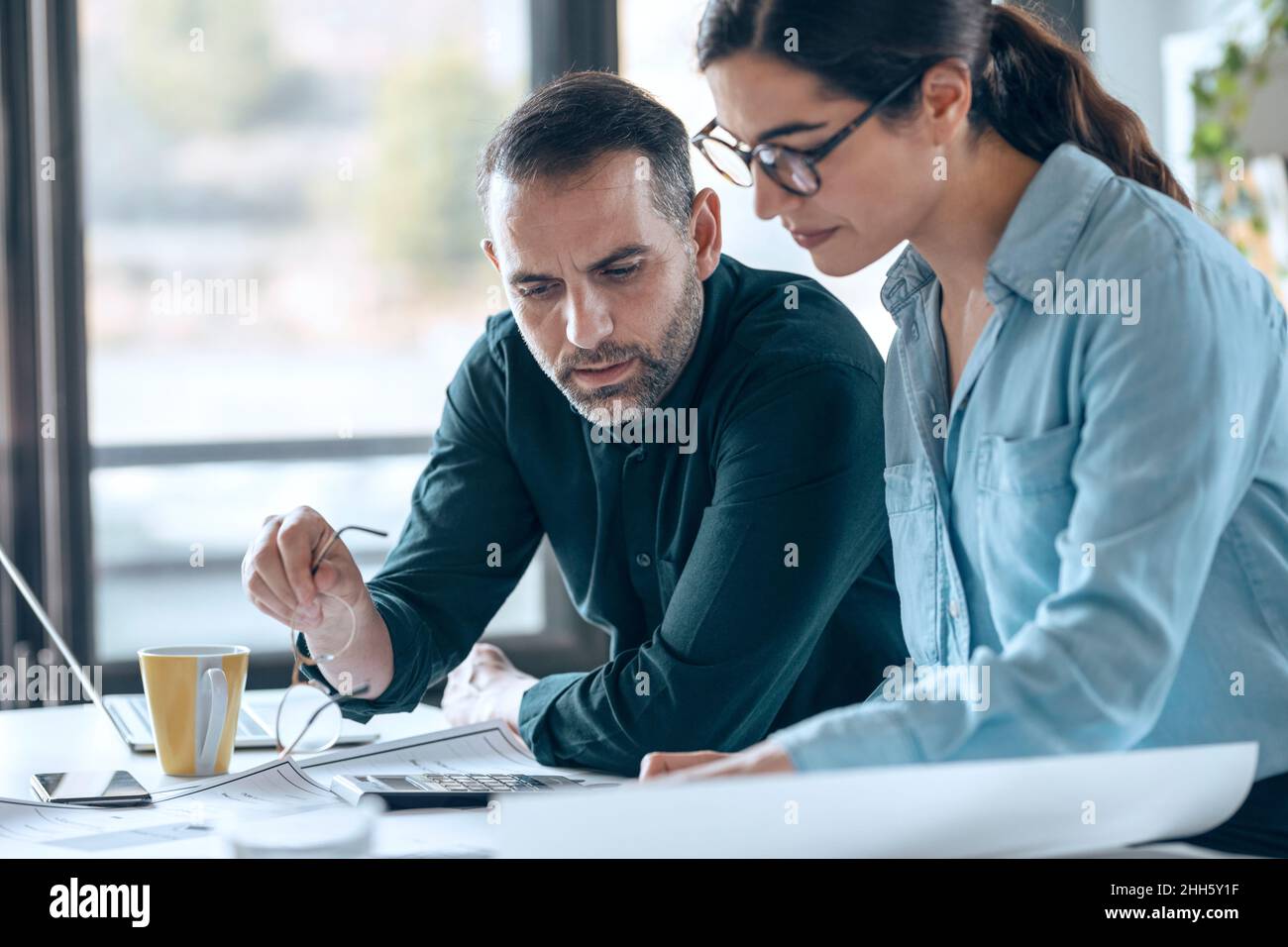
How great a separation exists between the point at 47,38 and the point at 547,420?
1.55 meters

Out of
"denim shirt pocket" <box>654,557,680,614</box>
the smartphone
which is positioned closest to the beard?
"denim shirt pocket" <box>654,557,680,614</box>

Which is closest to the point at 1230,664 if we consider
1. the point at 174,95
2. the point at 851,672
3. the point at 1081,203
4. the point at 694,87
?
the point at 1081,203

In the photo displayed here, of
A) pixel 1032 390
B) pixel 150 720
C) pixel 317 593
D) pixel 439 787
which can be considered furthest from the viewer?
pixel 150 720

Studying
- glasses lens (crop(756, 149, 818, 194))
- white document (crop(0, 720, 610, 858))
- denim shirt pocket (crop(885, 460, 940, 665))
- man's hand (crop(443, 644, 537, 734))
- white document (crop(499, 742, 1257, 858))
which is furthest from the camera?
man's hand (crop(443, 644, 537, 734))

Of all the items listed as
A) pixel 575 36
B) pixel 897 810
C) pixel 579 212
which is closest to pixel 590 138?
pixel 579 212

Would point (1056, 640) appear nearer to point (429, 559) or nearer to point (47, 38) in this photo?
point (429, 559)

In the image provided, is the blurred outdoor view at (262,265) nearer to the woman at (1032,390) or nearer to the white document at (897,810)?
the woman at (1032,390)

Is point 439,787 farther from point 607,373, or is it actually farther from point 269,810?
point 607,373

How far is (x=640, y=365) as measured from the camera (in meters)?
1.49

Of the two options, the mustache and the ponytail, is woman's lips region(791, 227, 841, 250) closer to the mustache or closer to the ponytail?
the ponytail

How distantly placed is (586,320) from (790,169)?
1.27 feet

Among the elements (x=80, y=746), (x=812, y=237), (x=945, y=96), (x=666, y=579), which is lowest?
(x=80, y=746)

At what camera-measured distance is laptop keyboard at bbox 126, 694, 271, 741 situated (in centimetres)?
150

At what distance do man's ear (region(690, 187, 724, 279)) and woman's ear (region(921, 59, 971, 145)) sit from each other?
480 millimetres
